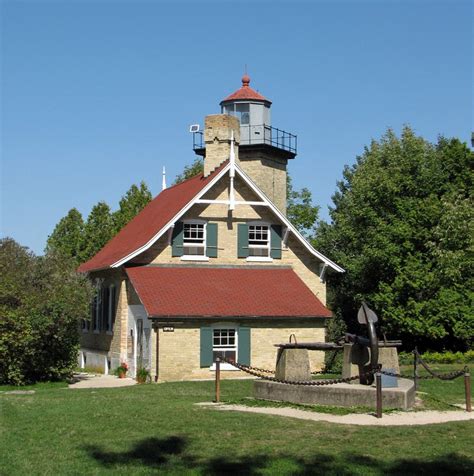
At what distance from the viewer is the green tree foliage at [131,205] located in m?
47.2

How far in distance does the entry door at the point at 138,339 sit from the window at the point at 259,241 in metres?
5.53

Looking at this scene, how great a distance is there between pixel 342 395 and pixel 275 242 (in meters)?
16.0

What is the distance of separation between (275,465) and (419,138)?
34.9m

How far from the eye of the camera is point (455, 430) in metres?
13.7

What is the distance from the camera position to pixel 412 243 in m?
37.7

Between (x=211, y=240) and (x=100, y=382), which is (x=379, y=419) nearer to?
(x=100, y=382)

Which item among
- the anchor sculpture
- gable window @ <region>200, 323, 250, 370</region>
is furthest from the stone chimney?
the anchor sculpture

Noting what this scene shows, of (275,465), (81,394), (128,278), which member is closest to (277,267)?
(128,278)

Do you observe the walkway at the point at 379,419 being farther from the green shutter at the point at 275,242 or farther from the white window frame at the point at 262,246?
the green shutter at the point at 275,242

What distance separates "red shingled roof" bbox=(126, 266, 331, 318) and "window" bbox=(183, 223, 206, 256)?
717 mm

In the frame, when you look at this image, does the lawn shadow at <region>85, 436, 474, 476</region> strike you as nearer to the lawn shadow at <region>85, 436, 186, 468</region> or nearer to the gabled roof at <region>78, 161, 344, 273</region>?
the lawn shadow at <region>85, 436, 186, 468</region>

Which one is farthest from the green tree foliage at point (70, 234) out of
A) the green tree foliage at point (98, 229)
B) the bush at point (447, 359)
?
the bush at point (447, 359)

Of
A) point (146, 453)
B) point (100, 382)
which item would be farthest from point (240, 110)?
point (146, 453)

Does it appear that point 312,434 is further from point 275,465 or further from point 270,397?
point 270,397
